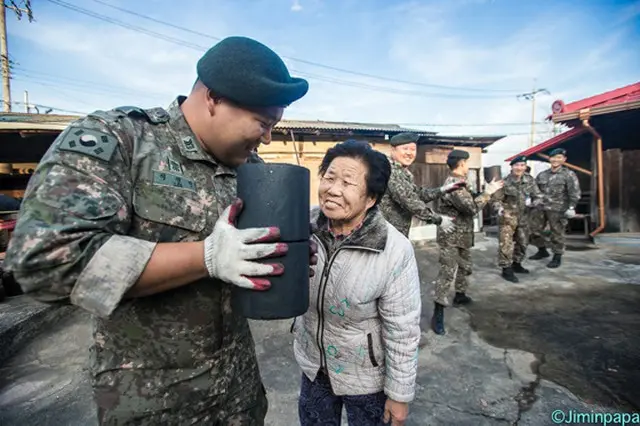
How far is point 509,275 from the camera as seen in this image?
5816 millimetres

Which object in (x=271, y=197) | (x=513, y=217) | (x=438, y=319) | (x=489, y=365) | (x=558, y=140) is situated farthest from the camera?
(x=558, y=140)

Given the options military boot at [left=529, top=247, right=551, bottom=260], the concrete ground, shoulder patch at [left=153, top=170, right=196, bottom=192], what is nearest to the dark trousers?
the concrete ground

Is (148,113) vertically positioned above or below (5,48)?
below

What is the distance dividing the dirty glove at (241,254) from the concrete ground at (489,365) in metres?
2.02

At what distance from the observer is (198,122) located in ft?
4.21

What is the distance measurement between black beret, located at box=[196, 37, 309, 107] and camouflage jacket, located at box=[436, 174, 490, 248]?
351cm

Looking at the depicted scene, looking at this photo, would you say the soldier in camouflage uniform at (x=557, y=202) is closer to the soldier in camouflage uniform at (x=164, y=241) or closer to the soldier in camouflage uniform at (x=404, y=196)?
the soldier in camouflage uniform at (x=404, y=196)

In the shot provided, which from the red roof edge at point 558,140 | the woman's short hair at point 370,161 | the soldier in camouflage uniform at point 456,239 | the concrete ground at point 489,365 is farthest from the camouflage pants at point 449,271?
the red roof edge at point 558,140

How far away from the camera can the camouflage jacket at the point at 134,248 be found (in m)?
0.82

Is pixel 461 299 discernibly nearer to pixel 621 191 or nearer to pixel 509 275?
pixel 509 275

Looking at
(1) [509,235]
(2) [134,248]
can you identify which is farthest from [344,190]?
(1) [509,235]

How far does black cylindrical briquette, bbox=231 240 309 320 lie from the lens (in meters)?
1.00

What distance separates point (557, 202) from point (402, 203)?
17.3 feet

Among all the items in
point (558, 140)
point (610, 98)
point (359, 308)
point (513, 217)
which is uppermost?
point (610, 98)
